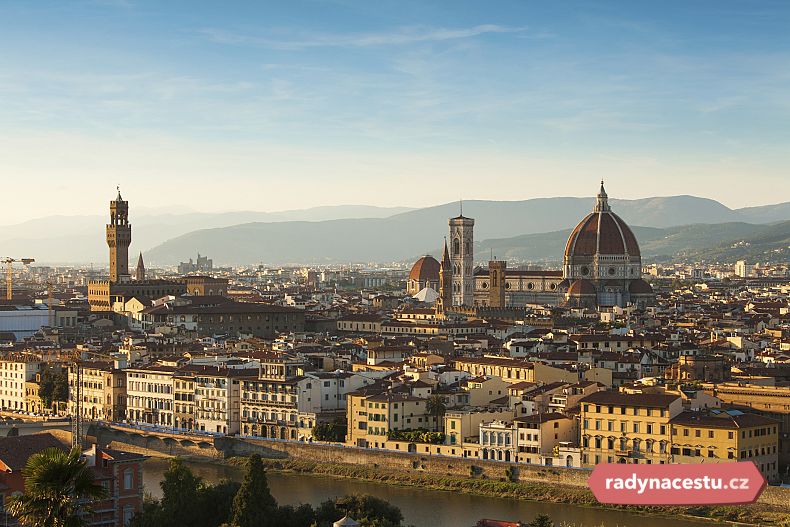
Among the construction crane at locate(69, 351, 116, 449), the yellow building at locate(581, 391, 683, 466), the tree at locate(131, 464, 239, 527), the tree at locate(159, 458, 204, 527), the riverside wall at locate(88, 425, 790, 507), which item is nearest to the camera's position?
the tree at locate(159, 458, 204, 527)

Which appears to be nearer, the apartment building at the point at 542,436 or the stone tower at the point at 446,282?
the apartment building at the point at 542,436

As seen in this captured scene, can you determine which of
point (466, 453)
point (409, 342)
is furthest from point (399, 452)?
point (409, 342)

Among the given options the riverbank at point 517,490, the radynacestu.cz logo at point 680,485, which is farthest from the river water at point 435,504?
the radynacestu.cz logo at point 680,485

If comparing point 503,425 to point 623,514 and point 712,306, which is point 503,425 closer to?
point 623,514

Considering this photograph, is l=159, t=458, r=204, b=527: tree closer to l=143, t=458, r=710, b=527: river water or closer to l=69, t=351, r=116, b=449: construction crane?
l=143, t=458, r=710, b=527: river water

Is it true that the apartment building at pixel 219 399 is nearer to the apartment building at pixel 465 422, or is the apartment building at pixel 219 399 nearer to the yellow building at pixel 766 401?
the apartment building at pixel 465 422

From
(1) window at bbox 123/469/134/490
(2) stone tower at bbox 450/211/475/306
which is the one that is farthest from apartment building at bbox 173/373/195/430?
(2) stone tower at bbox 450/211/475/306

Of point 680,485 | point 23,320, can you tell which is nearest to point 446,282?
point 23,320
